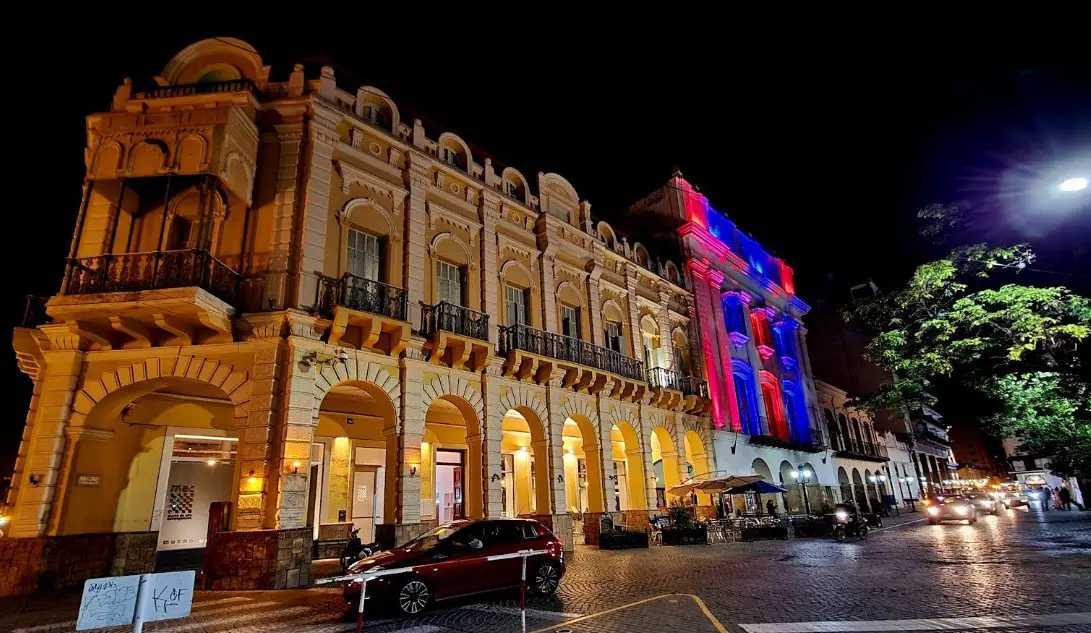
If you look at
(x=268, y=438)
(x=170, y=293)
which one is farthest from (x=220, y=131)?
(x=268, y=438)

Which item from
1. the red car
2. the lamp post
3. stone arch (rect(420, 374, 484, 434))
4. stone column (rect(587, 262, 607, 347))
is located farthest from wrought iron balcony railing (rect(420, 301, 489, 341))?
the lamp post

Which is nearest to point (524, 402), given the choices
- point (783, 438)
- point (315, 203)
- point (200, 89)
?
point (315, 203)

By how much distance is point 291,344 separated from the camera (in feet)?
41.4

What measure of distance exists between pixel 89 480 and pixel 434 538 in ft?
28.4

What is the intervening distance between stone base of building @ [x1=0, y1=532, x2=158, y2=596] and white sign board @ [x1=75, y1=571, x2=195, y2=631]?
9.89m

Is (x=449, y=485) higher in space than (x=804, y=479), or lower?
higher

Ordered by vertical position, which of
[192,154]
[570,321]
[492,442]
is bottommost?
[492,442]

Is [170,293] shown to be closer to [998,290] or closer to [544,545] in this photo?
[544,545]

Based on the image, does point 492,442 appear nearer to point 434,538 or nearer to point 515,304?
point 515,304

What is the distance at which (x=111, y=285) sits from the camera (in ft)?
38.9

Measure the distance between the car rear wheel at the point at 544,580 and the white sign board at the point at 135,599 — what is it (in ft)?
21.3

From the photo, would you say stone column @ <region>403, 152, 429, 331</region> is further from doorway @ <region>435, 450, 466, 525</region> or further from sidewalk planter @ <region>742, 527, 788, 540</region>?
sidewalk planter @ <region>742, 527, 788, 540</region>

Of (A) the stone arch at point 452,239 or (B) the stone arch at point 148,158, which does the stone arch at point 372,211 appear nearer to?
(A) the stone arch at point 452,239

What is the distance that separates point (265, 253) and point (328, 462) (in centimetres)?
670
